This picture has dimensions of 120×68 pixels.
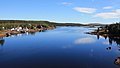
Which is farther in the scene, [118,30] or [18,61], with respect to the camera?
[118,30]

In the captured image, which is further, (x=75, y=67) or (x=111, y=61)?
(x=111, y=61)

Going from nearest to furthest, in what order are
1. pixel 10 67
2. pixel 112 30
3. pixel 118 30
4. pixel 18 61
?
pixel 10 67 → pixel 18 61 → pixel 118 30 → pixel 112 30

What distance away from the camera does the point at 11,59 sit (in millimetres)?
58250

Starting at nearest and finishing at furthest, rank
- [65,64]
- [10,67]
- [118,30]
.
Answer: [10,67] → [65,64] → [118,30]

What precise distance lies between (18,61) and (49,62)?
28.3ft

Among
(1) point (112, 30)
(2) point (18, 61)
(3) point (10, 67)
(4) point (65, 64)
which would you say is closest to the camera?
(3) point (10, 67)

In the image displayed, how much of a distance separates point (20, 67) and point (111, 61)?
24480mm

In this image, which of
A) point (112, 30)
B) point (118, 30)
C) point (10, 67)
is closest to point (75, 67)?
point (10, 67)

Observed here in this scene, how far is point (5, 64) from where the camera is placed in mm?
51656

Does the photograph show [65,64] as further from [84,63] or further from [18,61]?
[18,61]

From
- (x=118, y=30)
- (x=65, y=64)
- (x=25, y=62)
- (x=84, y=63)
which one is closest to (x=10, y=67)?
(x=25, y=62)

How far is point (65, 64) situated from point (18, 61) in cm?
1316

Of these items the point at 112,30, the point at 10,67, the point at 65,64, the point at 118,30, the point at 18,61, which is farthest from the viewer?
the point at 112,30

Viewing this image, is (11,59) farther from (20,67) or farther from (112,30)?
(112,30)
